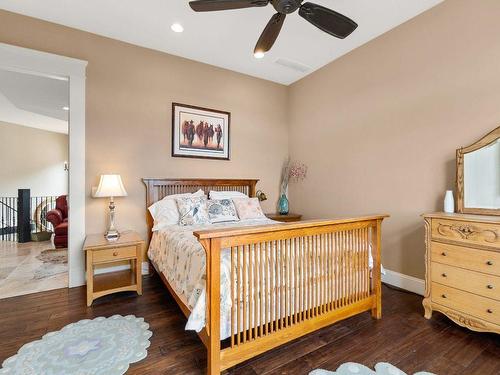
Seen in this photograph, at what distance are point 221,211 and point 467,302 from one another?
103 inches

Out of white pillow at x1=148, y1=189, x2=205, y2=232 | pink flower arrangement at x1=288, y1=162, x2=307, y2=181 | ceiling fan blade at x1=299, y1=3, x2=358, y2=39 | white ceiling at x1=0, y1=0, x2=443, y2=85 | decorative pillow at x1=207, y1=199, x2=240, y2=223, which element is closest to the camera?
ceiling fan blade at x1=299, y1=3, x2=358, y2=39

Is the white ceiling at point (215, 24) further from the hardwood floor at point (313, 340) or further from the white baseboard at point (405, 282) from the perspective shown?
the hardwood floor at point (313, 340)

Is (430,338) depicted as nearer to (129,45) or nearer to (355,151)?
(355,151)

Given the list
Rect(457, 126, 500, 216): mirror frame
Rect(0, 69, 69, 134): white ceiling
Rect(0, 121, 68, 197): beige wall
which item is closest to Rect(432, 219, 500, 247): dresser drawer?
Rect(457, 126, 500, 216): mirror frame

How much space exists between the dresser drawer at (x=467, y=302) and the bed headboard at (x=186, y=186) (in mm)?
Result: 2777

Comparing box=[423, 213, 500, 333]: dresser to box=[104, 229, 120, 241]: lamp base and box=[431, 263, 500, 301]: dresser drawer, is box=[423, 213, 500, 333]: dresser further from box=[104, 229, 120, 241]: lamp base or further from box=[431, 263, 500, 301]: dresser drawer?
box=[104, 229, 120, 241]: lamp base

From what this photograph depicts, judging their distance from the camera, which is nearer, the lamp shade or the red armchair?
the lamp shade

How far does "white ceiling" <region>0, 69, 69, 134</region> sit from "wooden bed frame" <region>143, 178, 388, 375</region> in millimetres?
3640

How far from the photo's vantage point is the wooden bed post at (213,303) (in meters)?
1.54

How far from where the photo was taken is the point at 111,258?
269 cm

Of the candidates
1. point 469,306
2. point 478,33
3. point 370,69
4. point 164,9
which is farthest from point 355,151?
point 164,9

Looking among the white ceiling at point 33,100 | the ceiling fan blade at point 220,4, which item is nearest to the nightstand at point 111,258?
the ceiling fan blade at point 220,4

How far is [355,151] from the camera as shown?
357cm

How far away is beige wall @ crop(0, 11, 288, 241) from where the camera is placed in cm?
309
